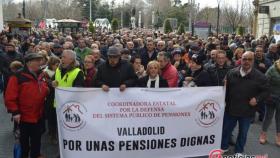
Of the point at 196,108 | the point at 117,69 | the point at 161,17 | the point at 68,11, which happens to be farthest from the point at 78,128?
the point at 68,11

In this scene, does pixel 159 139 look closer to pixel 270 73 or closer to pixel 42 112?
pixel 42 112

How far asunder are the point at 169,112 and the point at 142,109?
452mm

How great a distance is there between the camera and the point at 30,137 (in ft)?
20.8

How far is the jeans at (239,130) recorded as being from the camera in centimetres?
686

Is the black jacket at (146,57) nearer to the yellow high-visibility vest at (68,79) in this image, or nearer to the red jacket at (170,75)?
the red jacket at (170,75)

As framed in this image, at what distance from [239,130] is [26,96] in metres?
3.66

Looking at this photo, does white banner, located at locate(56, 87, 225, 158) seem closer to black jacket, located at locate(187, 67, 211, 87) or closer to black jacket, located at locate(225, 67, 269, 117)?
black jacket, located at locate(225, 67, 269, 117)

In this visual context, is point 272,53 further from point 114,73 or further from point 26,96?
point 26,96

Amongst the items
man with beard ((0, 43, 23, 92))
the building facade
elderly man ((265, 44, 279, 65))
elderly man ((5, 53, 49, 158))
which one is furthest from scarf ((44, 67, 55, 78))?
the building facade

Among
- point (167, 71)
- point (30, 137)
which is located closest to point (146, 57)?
point (167, 71)

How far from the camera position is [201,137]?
6449mm

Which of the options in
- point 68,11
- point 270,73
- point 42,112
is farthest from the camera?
point 68,11

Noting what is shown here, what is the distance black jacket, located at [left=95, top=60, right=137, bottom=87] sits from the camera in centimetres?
646

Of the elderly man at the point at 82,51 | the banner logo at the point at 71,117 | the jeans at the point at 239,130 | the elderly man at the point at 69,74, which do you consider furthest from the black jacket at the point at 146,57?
the banner logo at the point at 71,117
